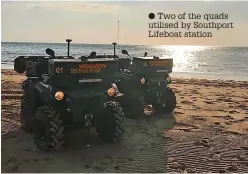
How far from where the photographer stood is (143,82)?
6371 millimetres

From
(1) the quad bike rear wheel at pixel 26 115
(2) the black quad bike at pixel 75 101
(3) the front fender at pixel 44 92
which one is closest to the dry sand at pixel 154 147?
(1) the quad bike rear wheel at pixel 26 115

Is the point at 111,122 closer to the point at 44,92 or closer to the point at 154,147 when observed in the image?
the point at 154,147

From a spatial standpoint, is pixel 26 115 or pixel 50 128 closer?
pixel 50 128

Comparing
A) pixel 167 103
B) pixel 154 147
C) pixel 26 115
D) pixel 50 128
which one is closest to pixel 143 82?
pixel 167 103

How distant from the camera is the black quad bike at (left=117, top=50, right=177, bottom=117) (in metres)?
6.35

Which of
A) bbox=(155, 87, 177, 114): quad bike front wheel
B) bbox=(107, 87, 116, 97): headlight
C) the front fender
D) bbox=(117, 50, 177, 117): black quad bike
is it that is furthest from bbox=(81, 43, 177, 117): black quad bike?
the front fender

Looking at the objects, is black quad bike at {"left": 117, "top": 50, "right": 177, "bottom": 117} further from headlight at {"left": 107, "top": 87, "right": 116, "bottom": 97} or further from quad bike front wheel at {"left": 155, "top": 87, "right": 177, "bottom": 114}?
headlight at {"left": 107, "top": 87, "right": 116, "bottom": 97}

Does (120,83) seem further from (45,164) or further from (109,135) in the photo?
(45,164)

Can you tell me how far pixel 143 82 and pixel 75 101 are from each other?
2111 millimetres

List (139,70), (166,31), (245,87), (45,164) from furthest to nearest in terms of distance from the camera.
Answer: (245,87) → (139,70) → (166,31) → (45,164)

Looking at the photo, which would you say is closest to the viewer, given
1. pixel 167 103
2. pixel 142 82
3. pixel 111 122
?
pixel 111 122

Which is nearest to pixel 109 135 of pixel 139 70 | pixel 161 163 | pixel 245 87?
pixel 161 163

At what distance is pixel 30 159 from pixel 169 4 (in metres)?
2.66

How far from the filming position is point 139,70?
6359 millimetres
